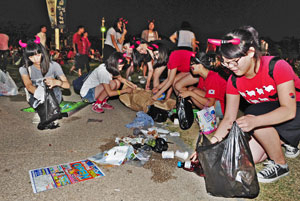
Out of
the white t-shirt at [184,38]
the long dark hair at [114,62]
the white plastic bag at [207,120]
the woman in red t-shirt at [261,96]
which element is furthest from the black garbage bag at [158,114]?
the white t-shirt at [184,38]

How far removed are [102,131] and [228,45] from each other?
2446mm

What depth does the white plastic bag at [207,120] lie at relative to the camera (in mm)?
3650

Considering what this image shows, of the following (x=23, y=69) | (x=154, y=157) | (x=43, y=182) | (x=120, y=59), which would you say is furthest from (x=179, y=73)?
(x=43, y=182)

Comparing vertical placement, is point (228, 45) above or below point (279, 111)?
above

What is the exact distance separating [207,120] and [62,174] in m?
2.21

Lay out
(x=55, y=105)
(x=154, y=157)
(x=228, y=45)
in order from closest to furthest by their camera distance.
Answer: (x=228, y=45)
(x=154, y=157)
(x=55, y=105)

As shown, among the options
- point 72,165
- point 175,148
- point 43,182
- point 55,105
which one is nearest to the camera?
point 43,182

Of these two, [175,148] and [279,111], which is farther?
[175,148]

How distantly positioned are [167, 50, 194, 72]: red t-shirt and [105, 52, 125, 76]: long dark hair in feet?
3.24

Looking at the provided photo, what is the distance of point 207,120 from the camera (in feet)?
12.3

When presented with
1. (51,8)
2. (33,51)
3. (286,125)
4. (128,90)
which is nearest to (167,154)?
(286,125)

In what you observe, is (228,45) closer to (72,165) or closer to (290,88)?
(290,88)

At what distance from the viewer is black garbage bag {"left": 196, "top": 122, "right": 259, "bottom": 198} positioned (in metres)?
2.04

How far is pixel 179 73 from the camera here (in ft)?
17.0
